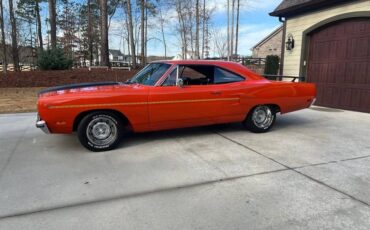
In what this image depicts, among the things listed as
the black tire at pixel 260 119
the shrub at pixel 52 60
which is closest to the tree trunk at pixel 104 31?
the shrub at pixel 52 60

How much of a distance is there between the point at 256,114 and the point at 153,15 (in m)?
27.3

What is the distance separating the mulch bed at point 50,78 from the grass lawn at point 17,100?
2.80 ft

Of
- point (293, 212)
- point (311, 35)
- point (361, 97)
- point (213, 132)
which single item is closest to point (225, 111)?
point (213, 132)

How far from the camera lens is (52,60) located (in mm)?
16594

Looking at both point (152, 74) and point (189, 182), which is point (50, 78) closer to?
point (152, 74)

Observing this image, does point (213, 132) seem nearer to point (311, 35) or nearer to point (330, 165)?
point (330, 165)

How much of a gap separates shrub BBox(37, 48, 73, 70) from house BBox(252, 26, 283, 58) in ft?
122

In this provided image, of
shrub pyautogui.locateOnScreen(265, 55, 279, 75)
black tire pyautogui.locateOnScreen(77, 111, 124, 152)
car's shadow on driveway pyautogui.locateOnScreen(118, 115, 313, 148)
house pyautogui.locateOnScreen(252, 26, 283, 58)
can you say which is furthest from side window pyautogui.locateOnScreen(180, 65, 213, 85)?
house pyautogui.locateOnScreen(252, 26, 283, 58)

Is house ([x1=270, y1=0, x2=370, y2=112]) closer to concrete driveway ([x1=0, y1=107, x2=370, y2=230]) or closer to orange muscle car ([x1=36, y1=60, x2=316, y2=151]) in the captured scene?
orange muscle car ([x1=36, y1=60, x2=316, y2=151])

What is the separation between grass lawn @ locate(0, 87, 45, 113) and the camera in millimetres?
9108

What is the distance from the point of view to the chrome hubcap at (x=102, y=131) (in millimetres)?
4910

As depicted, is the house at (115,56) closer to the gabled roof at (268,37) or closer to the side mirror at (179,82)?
the gabled roof at (268,37)

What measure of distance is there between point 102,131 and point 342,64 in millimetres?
7749

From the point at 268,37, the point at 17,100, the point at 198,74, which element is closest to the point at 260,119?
the point at 198,74
